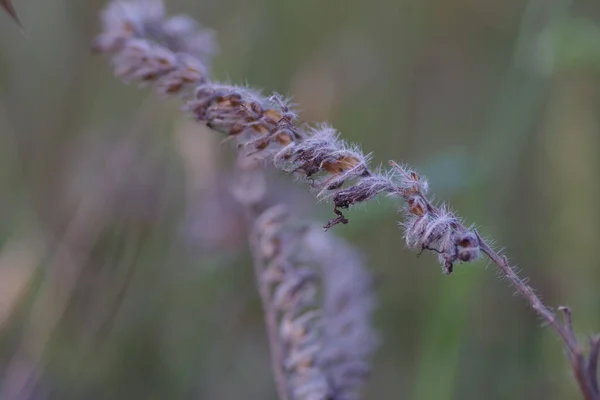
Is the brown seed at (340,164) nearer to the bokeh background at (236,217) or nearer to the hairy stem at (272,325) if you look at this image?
the hairy stem at (272,325)

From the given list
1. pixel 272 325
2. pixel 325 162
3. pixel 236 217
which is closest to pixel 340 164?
pixel 325 162

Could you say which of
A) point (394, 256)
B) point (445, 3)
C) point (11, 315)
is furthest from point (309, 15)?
point (11, 315)

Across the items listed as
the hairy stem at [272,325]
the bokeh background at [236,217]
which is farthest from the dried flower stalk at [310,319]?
the bokeh background at [236,217]

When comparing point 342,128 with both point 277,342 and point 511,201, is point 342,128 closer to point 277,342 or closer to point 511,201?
point 511,201

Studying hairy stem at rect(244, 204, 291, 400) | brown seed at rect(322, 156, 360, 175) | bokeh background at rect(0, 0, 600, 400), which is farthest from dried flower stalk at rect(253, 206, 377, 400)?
brown seed at rect(322, 156, 360, 175)

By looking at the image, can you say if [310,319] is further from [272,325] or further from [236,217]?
[236,217]
